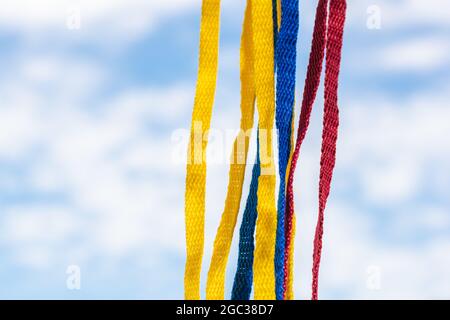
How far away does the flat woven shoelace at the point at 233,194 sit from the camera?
2355 millimetres

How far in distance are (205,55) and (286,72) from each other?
18 centimetres

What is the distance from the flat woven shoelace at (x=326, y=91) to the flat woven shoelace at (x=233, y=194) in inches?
4.5

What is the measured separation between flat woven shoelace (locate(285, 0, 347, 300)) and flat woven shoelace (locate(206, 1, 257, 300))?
115 mm

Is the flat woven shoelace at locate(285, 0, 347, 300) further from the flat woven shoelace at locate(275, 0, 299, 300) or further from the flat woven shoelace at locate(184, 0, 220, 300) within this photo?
the flat woven shoelace at locate(184, 0, 220, 300)

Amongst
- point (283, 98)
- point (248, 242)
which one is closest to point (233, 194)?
point (248, 242)

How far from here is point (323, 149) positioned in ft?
7.73

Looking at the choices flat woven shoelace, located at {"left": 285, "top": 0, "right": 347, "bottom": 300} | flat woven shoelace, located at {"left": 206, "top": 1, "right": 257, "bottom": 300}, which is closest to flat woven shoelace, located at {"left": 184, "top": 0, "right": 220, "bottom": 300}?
flat woven shoelace, located at {"left": 206, "top": 1, "right": 257, "bottom": 300}

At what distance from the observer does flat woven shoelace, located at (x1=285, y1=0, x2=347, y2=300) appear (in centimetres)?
234
